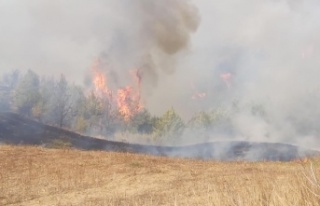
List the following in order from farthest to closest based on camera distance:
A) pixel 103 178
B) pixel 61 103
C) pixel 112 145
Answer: pixel 61 103 < pixel 112 145 < pixel 103 178

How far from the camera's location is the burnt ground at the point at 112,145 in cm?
5650

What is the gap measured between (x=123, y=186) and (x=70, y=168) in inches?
223

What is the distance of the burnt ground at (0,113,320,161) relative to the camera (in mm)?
56500

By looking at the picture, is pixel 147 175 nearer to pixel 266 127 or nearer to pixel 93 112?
pixel 266 127

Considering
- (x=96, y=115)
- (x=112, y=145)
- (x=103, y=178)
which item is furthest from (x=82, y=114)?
(x=103, y=178)

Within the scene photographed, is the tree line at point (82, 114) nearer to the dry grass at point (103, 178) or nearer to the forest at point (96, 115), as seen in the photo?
the forest at point (96, 115)

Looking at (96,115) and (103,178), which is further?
(96,115)

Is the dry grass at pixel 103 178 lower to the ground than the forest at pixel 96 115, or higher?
lower

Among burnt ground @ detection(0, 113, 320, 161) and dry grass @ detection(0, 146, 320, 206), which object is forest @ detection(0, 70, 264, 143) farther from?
dry grass @ detection(0, 146, 320, 206)

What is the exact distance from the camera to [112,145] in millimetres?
63906

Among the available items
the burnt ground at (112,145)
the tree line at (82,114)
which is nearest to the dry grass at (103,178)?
the burnt ground at (112,145)

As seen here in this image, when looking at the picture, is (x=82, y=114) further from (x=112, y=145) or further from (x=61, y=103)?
(x=112, y=145)

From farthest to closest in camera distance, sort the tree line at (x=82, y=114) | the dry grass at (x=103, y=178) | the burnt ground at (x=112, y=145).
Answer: the tree line at (x=82, y=114) < the burnt ground at (x=112, y=145) < the dry grass at (x=103, y=178)

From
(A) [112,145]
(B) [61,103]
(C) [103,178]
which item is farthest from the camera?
(B) [61,103]
